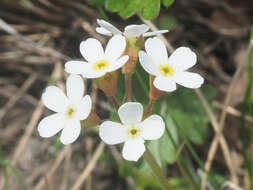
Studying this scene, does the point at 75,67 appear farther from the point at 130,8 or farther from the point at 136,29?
the point at 130,8

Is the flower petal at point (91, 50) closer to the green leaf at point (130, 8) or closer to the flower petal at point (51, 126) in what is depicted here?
the flower petal at point (51, 126)

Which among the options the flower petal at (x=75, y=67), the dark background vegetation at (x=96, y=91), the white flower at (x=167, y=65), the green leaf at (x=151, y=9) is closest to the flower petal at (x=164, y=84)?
the white flower at (x=167, y=65)

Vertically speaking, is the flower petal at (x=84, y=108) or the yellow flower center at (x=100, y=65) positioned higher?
the yellow flower center at (x=100, y=65)

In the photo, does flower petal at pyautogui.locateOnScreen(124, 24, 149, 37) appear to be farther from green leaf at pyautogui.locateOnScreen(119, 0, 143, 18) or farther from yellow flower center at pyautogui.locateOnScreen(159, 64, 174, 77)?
green leaf at pyautogui.locateOnScreen(119, 0, 143, 18)

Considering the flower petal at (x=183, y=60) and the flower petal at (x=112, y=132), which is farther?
the flower petal at (x=183, y=60)

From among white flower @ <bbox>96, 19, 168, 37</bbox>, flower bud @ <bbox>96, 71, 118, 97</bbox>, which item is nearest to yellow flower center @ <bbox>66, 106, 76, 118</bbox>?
flower bud @ <bbox>96, 71, 118, 97</bbox>

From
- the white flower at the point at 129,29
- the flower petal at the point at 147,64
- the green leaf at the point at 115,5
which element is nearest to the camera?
the flower petal at the point at 147,64

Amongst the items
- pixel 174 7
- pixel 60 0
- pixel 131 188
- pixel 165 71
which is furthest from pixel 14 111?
pixel 165 71
